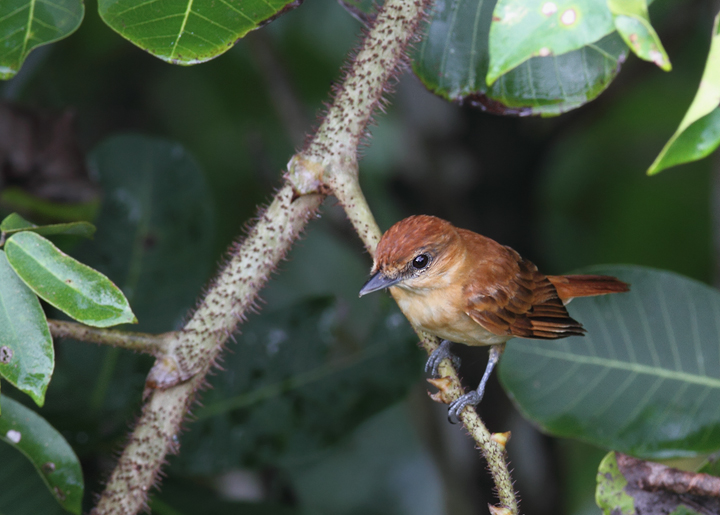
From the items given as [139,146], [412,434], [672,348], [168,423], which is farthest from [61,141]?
[412,434]

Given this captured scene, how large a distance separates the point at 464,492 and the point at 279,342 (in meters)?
1.20

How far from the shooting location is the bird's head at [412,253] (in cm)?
171

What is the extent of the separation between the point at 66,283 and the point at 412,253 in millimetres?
862

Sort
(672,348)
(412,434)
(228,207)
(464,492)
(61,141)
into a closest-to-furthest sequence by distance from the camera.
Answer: (672,348), (61,141), (464,492), (412,434), (228,207)

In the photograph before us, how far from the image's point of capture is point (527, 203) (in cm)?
317

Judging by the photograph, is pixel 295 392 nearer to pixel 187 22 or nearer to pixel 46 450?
pixel 46 450

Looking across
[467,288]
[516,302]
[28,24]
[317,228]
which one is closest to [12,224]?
[28,24]

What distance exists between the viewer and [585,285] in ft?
6.68

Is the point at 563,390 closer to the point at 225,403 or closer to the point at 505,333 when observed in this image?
the point at 505,333

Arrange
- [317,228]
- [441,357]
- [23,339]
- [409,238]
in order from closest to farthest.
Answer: [23,339] → [409,238] → [441,357] → [317,228]

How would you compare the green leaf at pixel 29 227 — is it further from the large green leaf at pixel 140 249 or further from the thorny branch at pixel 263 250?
the large green leaf at pixel 140 249

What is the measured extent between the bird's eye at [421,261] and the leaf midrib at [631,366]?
0.45m

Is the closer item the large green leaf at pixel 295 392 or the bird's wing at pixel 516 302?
the bird's wing at pixel 516 302

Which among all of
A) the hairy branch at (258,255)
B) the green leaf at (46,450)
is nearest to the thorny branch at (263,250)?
the hairy branch at (258,255)
